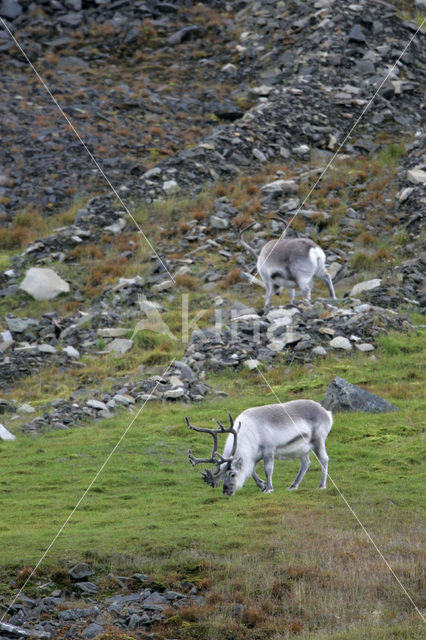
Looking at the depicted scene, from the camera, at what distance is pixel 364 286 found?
88.6 feet

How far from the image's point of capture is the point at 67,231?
113 ft

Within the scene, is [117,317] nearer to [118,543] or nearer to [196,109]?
[118,543]

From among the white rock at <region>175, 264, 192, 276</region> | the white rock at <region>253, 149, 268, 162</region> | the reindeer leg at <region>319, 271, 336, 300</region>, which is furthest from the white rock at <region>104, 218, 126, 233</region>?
the reindeer leg at <region>319, 271, 336, 300</region>

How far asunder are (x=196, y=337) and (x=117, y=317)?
12.6 feet

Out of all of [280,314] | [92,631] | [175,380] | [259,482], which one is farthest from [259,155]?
[92,631]

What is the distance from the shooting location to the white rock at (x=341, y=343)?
23031mm

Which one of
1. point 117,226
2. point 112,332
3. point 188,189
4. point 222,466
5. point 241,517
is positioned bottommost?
point 117,226

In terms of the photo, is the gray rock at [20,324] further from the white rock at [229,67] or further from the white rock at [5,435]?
the white rock at [229,67]

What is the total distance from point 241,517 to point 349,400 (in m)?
6.10

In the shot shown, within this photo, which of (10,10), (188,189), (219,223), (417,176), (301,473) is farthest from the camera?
(10,10)

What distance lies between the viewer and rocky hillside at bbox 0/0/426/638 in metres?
23.9

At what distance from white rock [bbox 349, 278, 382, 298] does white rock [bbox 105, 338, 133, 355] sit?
6881 millimetres

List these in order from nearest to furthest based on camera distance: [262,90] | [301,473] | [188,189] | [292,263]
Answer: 1. [301,473]
2. [292,263]
3. [188,189]
4. [262,90]

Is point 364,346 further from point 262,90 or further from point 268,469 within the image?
point 262,90
